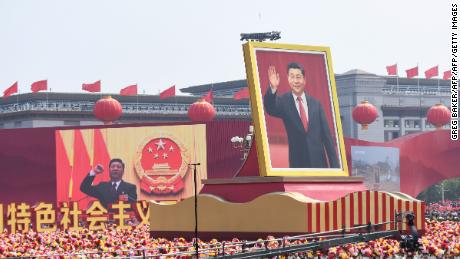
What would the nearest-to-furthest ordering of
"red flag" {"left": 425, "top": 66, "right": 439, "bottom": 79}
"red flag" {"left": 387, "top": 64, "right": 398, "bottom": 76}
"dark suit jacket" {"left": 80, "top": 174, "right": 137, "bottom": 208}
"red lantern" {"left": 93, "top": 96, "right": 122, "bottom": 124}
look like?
"dark suit jacket" {"left": 80, "top": 174, "right": 137, "bottom": 208}
"red lantern" {"left": 93, "top": 96, "right": 122, "bottom": 124}
"red flag" {"left": 425, "top": 66, "right": 439, "bottom": 79}
"red flag" {"left": 387, "top": 64, "right": 398, "bottom": 76}

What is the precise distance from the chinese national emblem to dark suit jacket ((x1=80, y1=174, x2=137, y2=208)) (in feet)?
3.40

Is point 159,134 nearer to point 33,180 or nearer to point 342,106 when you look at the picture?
point 33,180

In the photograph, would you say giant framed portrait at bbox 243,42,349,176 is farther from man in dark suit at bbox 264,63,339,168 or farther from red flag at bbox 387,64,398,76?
red flag at bbox 387,64,398,76

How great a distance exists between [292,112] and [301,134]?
4.58 ft

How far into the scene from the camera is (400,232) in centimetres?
5109

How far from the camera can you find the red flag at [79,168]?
86250 millimetres

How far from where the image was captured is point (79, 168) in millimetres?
86500

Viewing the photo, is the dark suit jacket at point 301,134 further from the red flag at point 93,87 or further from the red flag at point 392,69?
the red flag at point 392,69

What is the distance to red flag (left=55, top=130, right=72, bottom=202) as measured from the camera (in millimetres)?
86188

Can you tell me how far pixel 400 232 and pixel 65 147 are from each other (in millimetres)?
41519

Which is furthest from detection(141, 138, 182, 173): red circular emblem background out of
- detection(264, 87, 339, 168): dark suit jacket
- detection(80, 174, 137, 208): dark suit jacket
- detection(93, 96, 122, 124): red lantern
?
detection(264, 87, 339, 168): dark suit jacket

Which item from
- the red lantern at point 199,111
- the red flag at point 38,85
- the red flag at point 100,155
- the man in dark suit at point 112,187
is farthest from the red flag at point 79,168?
the red flag at point 38,85

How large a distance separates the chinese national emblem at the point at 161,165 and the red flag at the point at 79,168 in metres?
4.02

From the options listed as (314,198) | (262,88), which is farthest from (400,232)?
(262,88)
